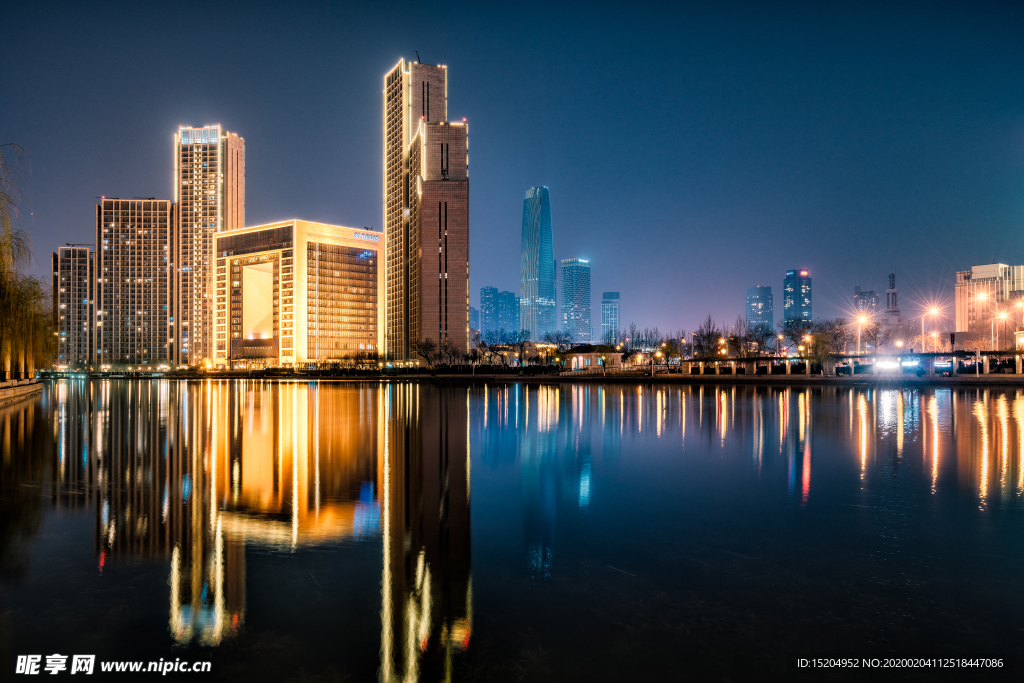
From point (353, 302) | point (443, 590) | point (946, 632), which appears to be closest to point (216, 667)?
point (443, 590)

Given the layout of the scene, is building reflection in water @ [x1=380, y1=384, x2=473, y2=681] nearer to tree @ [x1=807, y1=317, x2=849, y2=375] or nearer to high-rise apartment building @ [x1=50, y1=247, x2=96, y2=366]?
tree @ [x1=807, y1=317, x2=849, y2=375]

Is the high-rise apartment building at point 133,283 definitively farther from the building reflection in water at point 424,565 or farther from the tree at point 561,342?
the building reflection in water at point 424,565

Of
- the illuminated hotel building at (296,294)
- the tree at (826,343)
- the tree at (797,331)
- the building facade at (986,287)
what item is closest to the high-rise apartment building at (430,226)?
the illuminated hotel building at (296,294)

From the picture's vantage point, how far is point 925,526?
8156mm

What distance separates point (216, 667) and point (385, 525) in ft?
12.4

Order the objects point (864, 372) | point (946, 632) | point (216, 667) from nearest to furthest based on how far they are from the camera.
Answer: point (216, 667)
point (946, 632)
point (864, 372)

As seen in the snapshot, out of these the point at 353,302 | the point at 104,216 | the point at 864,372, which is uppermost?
the point at 104,216

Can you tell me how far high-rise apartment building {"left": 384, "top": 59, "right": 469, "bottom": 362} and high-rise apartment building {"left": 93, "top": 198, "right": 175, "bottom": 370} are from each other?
88.0m

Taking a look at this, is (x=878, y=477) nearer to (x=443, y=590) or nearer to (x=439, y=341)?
(x=443, y=590)

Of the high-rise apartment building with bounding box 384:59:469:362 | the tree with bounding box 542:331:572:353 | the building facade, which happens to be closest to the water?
the tree with bounding box 542:331:572:353

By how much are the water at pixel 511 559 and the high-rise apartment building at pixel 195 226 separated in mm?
203257

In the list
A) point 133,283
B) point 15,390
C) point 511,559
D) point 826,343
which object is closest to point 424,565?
point 511,559

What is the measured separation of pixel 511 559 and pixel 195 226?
221 m

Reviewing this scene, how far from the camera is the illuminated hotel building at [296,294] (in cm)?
15925
